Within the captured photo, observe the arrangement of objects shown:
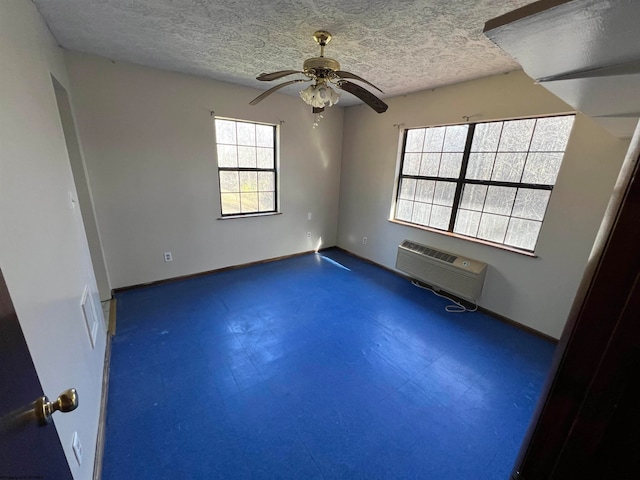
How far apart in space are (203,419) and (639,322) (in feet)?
6.72

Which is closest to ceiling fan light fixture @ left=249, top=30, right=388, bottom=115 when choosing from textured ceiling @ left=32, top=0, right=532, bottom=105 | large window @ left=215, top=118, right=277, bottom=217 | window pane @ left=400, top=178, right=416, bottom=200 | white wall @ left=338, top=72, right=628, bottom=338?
textured ceiling @ left=32, top=0, right=532, bottom=105

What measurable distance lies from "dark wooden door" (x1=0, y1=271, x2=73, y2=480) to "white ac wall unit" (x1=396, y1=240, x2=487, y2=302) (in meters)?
3.32

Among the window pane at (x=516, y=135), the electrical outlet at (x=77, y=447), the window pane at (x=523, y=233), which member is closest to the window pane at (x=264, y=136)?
the window pane at (x=516, y=135)

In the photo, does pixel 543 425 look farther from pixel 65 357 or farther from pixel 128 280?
pixel 128 280

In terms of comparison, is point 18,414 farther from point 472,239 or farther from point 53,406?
point 472,239

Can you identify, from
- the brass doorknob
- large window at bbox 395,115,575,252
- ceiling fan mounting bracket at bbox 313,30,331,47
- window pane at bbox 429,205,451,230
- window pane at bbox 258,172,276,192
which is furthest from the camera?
window pane at bbox 258,172,276,192

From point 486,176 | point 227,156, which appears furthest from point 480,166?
point 227,156

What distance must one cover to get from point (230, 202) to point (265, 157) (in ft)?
2.76

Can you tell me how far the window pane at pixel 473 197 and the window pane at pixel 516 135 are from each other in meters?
0.45

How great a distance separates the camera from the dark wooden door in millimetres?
498

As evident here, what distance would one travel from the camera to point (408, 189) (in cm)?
373

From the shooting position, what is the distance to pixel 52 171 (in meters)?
1.51

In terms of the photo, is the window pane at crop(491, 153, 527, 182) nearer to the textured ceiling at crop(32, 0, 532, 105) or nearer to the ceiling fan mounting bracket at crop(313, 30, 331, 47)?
the textured ceiling at crop(32, 0, 532, 105)

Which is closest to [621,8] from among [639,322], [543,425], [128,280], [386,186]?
[639,322]
